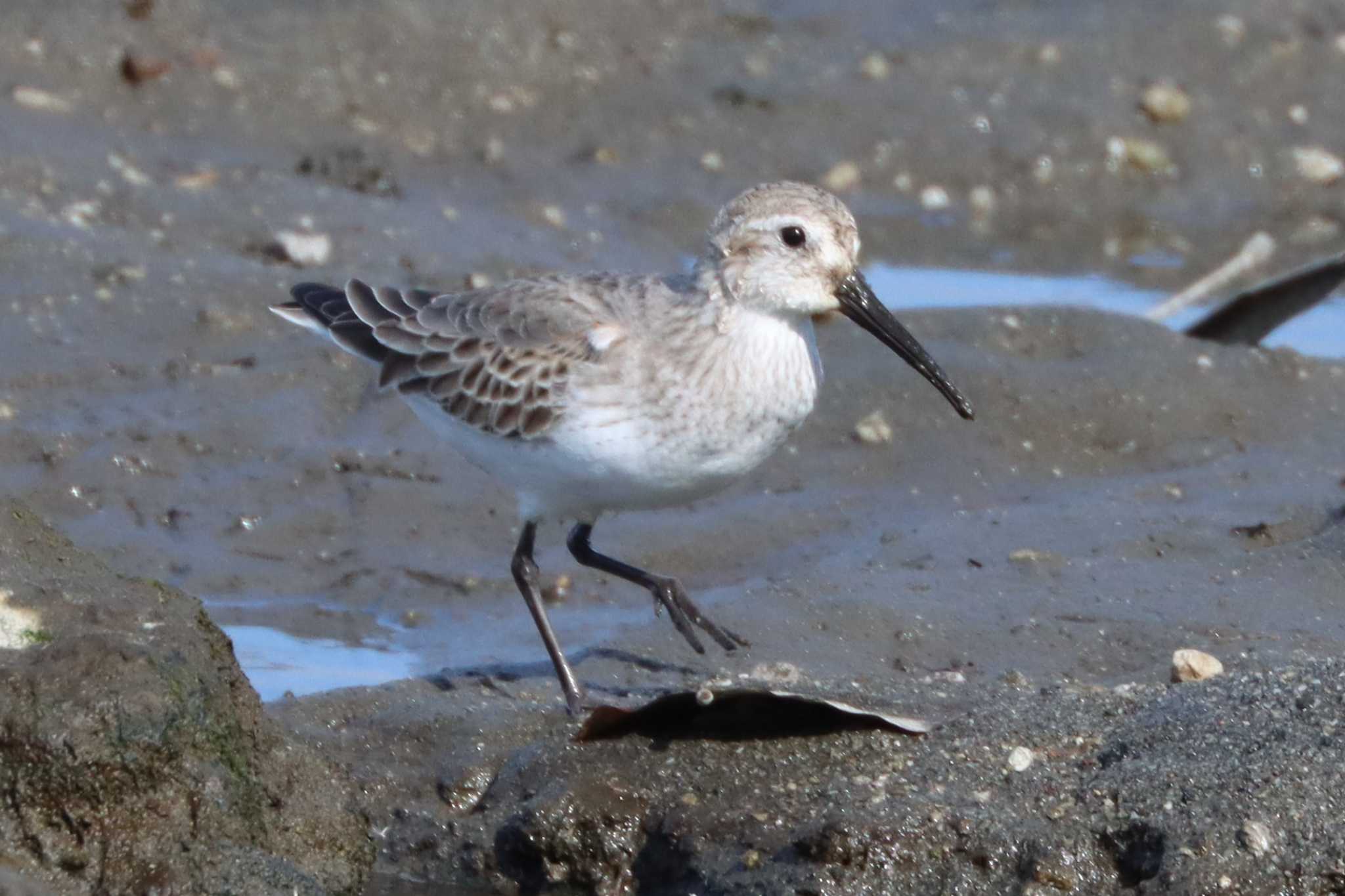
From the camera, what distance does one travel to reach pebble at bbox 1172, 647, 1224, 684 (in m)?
5.48

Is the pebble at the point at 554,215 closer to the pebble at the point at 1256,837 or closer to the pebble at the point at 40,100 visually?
the pebble at the point at 40,100

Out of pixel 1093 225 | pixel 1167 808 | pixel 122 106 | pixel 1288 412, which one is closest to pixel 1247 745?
pixel 1167 808

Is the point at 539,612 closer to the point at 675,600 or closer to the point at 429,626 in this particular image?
the point at 675,600

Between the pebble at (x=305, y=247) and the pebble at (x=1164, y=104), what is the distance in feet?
17.5

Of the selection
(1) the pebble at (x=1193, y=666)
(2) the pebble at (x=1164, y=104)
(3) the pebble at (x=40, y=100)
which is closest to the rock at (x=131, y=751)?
(1) the pebble at (x=1193, y=666)

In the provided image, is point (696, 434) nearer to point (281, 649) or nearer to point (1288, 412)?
point (281, 649)

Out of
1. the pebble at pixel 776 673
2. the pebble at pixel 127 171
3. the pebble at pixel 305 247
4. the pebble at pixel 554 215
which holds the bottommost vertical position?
the pebble at pixel 554 215

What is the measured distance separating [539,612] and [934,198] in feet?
19.8

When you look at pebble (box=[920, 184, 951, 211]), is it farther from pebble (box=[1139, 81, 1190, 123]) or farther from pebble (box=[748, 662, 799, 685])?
pebble (box=[748, 662, 799, 685])

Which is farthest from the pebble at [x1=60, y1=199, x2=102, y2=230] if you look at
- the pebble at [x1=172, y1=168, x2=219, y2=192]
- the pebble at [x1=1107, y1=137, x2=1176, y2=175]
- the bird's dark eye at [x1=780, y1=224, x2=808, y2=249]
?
the pebble at [x1=1107, y1=137, x2=1176, y2=175]

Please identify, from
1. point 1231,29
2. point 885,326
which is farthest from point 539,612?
point 1231,29

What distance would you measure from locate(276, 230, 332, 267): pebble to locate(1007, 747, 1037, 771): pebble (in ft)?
18.5

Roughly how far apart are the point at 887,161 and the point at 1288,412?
12.3 ft

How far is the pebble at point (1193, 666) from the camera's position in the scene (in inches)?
216
